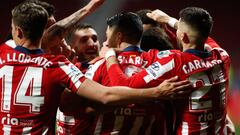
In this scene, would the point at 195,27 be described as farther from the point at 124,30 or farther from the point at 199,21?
the point at 124,30

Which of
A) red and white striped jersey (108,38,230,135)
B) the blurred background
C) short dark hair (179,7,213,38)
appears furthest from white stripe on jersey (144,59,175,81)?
the blurred background

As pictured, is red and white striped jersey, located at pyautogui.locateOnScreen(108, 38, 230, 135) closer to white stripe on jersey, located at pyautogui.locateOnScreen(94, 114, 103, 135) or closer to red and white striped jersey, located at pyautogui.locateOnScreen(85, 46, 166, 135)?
red and white striped jersey, located at pyautogui.locateOnScreen(85, 46, 166, 135)

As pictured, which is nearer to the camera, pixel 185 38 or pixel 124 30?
pixel 185 38

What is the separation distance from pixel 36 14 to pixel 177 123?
40.1 inches

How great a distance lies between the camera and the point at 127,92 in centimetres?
255

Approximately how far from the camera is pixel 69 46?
11.9 ft

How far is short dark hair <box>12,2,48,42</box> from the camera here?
8.49 feet

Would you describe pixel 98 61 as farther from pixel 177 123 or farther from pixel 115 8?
pixel 115 8

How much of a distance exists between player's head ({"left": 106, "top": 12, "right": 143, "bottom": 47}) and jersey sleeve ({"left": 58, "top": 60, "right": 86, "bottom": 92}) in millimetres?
421

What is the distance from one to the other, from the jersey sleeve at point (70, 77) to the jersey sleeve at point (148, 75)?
19 centimetres

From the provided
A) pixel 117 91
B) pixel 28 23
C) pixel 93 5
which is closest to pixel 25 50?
pixel 28 23

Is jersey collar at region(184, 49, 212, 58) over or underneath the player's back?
over

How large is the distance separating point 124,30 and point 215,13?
375cm

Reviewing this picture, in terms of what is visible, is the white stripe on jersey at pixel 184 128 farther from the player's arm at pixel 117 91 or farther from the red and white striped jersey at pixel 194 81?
the player's arm at pixel 117 91
